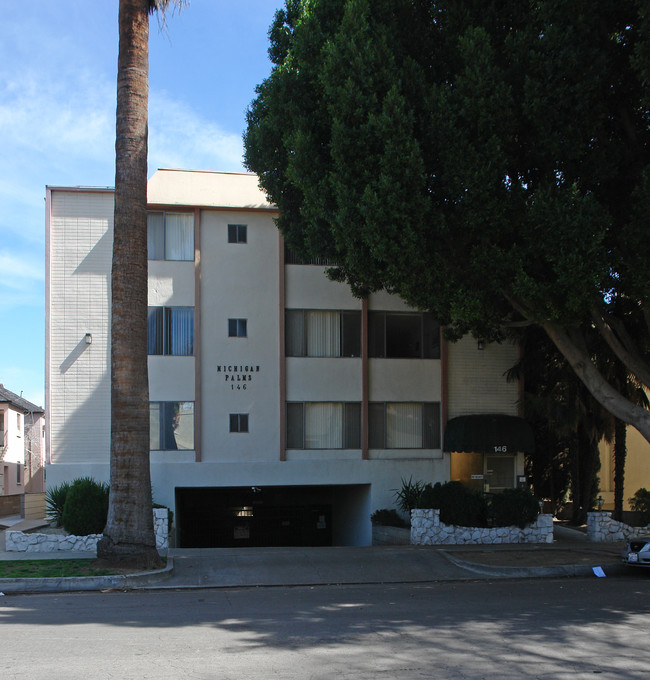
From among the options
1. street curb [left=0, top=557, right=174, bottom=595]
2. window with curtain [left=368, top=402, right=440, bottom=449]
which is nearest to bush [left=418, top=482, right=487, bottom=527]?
window with curtain [left=368, top=402, right=440, bottom=449]

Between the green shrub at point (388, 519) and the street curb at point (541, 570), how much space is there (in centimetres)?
557

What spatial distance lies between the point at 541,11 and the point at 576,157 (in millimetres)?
2761

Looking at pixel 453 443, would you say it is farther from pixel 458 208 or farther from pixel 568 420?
pixel 458 208

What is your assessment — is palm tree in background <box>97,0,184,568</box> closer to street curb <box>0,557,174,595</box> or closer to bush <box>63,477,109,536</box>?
street curb <box>0,557,174,595</box>

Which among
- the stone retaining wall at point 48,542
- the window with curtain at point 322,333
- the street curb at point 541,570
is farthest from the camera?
the window with curtain at point 322,333

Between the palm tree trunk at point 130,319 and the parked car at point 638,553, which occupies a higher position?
the palm tree trunk at point 130,319

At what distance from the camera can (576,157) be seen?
561 inches

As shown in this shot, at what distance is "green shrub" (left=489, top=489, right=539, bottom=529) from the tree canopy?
4.81 meters

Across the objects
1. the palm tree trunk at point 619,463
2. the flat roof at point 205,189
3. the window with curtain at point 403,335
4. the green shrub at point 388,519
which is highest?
the flat roof at point 205,189

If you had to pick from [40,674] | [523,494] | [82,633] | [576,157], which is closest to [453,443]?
[523,494]

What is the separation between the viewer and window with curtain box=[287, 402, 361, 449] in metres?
21.8

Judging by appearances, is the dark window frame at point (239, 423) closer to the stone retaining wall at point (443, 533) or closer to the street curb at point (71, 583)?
the stone retaining wall at point (443, 533)

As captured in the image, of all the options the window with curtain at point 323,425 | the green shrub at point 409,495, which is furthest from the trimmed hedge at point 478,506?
the window with curtain at point 323,425

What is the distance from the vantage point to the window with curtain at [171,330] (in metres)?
21.2
